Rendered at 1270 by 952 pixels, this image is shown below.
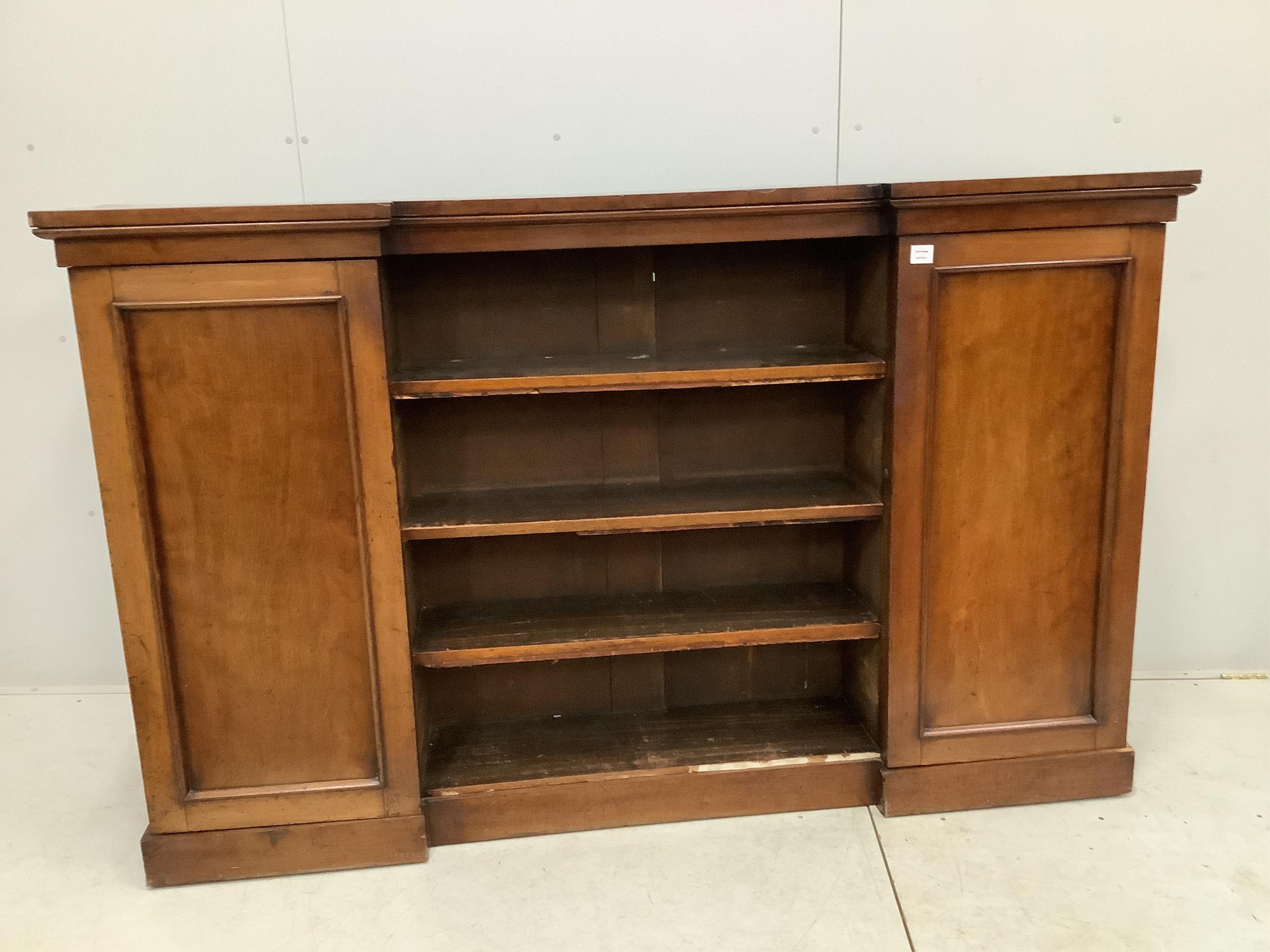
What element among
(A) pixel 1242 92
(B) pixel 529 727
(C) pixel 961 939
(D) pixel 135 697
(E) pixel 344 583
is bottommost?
(C) pixel 961 939

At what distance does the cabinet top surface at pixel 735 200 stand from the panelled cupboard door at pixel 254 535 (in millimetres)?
106

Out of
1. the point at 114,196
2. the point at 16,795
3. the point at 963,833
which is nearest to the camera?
the point at 963,833

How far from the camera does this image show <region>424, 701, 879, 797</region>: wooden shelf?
2.11 metres

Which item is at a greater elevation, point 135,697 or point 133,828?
point 135,697

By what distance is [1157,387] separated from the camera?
8.67ft

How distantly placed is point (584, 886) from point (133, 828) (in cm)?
112

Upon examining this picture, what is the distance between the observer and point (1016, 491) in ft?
6.59

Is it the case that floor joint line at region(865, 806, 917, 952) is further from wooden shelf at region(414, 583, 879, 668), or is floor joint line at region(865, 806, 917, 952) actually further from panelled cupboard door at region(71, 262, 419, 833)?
panelled cupboard door at region(71, 262, 419, 833)

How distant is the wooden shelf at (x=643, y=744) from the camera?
6.91 feet

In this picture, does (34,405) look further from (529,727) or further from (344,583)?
(529,727)

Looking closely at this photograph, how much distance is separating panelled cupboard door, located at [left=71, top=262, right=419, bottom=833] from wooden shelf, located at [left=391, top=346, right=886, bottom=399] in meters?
0.16

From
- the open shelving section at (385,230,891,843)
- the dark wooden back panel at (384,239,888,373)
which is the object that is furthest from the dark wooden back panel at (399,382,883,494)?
the dark wooden back panel at (384,239,888,373)

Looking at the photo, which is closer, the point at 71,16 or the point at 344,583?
the point at 344,583

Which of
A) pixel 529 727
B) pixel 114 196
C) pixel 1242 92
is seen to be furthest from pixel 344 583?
pixel 1242 92
